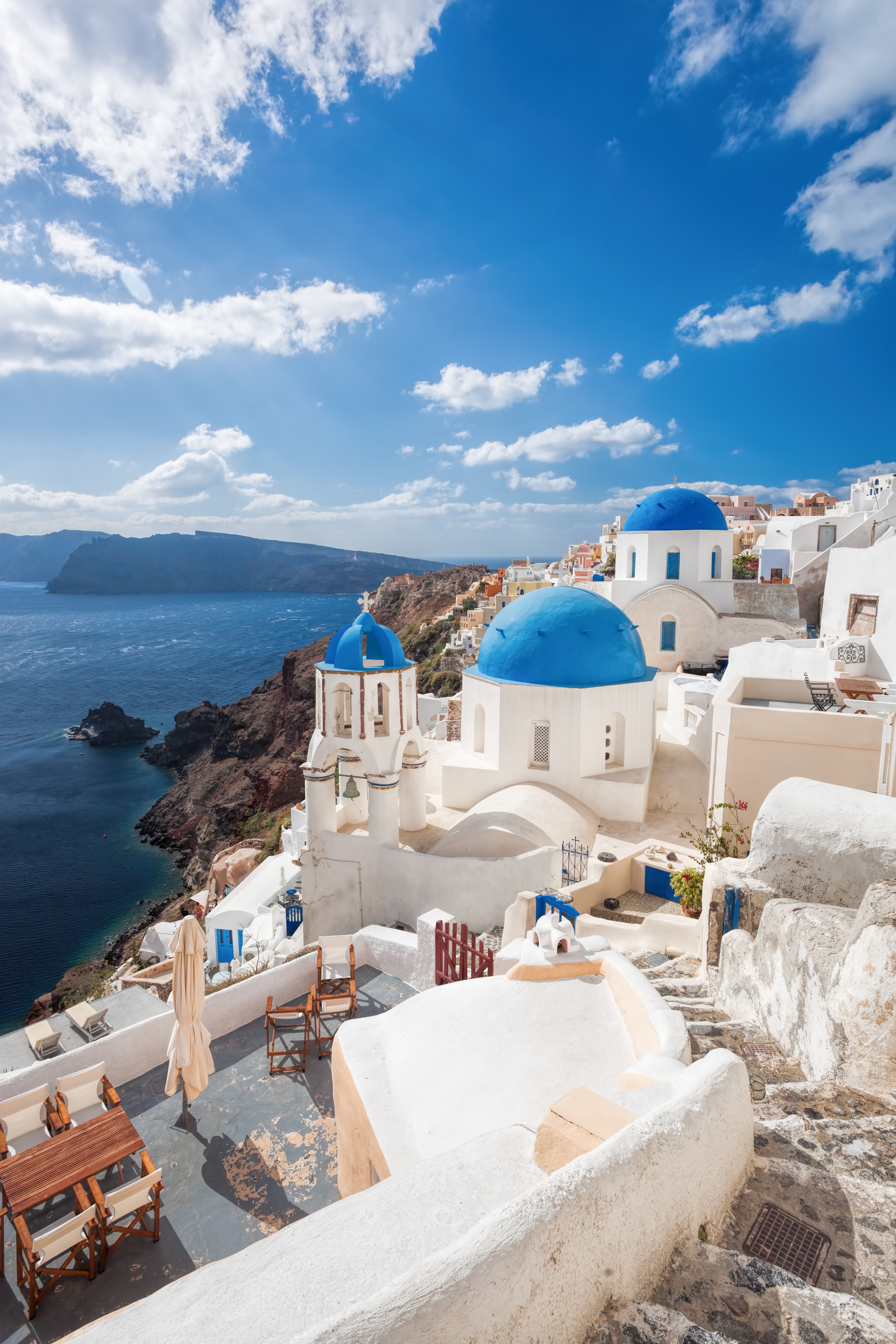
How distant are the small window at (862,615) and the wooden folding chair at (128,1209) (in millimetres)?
15390

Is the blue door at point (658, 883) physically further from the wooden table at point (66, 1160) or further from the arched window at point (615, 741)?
the wooden table at point (66, 1160)

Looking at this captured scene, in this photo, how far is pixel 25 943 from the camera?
1181 inches

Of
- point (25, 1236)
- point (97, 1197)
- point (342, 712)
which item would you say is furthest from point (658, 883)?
point (25, 1236)

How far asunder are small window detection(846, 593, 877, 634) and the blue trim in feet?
32.8

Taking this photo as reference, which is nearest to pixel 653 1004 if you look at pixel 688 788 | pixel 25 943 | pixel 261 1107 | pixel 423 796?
pixel 261 1107

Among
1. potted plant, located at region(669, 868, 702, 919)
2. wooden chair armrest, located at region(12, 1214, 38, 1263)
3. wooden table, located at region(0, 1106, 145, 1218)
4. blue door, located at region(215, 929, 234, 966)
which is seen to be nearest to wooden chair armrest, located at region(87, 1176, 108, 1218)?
wooden table, located at region(0, 1106, 145, 1218)

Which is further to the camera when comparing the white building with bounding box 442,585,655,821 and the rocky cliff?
the rocky cliff

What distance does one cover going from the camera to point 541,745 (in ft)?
48.6

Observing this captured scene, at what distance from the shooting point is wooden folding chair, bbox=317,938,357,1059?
7.75 meters

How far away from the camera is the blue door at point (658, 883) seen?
475 inches

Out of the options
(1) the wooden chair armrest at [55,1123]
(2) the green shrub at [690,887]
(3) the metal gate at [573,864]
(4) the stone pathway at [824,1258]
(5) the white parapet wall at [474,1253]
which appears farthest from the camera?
(3) the metal gate at [573,864]

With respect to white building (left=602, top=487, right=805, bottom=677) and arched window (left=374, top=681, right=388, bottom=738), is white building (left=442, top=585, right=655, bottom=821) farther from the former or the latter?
white building (left=602, top=487, right=805, bottom=677)

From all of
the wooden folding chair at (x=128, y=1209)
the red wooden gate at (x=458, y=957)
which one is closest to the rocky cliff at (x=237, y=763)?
the red wooden gate at (x=458, y=957)

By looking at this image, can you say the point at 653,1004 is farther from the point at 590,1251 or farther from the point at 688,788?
the point at 688,788
